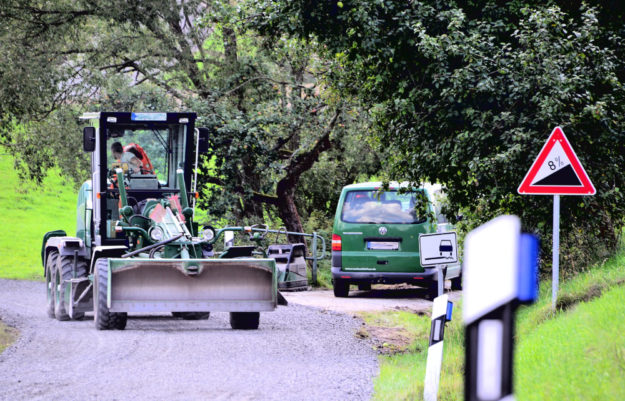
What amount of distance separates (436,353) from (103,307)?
603 cm

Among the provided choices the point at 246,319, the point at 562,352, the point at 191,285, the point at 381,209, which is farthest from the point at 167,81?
the point at 562,352

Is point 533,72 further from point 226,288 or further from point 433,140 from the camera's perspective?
point 226,288

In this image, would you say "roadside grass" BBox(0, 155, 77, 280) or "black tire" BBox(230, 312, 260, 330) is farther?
"roadside grass" BBox(0, 155, 77, 280)

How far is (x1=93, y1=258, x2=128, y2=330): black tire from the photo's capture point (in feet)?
37.6

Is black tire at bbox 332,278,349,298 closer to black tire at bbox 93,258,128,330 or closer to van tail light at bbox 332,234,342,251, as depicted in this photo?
van tail light at bbox 332,234,342,251

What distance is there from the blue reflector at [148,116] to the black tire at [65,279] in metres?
2.26

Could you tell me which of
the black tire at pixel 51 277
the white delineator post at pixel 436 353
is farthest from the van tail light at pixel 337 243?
the white delineator post at pixel 436 353

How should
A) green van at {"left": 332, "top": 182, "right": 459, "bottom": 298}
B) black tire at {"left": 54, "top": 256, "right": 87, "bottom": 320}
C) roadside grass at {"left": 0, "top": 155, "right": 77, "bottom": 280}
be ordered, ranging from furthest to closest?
roadside grass at {"left": 0, "top": 155, "right": 77, "bottom": 280} → green van at {"left": 332, "top": 182, "right": 459, "bottom": 298} → black tire at {"left": 54, "top": 256, "right": 87, "bottom": 320}

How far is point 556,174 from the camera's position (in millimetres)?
9953

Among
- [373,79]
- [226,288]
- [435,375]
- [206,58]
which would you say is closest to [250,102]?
[206,58]

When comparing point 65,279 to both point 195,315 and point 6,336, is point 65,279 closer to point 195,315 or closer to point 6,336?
point 195,315

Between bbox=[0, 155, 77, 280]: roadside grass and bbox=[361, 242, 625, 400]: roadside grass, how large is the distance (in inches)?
900

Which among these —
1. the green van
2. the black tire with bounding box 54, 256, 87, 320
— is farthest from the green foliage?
the black tire with bounding box 54, 256, 87, 320

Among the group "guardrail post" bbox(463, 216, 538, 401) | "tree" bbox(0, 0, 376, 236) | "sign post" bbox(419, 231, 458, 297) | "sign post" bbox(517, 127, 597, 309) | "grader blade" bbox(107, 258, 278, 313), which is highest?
"tree" bbox(0, 0, 376, 236)
